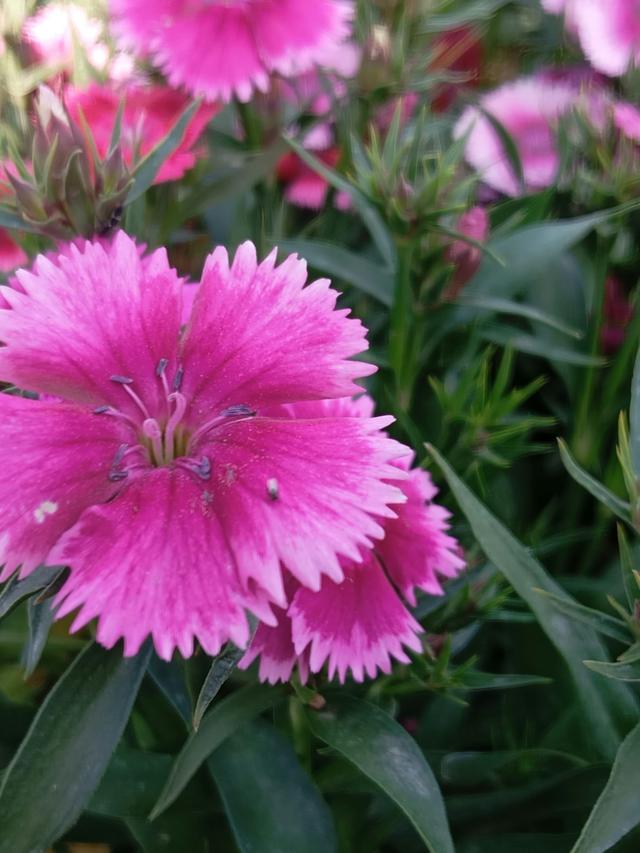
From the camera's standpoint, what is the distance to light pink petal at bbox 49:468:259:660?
469 millimetres

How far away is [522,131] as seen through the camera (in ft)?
3.89

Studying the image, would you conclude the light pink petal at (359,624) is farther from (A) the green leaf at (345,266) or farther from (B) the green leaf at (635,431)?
(A) the green leaf at (345,266)

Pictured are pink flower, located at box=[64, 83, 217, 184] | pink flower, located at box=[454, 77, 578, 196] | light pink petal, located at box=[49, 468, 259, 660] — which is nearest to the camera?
light pink petal, located at box=[49, 468, 259, 660]

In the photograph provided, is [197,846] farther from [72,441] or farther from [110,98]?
[110,98]

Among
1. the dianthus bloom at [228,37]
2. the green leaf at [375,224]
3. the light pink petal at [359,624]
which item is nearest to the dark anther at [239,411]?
the light pink petal at [359,624]

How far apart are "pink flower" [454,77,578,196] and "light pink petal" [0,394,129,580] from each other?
710 mm

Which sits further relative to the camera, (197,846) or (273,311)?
(197,846)

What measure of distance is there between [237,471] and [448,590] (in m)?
0.24

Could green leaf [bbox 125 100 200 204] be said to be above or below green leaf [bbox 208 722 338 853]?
above

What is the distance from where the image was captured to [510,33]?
5.27ft

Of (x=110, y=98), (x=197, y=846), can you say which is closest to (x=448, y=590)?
(x=197, y=846)

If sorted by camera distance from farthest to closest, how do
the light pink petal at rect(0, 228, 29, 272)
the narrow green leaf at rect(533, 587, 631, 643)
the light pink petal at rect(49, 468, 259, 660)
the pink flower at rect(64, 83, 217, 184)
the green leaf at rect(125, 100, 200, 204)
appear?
the light pink petal at rect(0, 228, 29, 272) → the pink flower at rect(64, 83, 217, 184) → the green leaf at rect(125, 100, 200, 204) → the narrow green leaf at rect(533, 587, 631, 643) → the light pink petal at rect(49, 468, 259, 660)

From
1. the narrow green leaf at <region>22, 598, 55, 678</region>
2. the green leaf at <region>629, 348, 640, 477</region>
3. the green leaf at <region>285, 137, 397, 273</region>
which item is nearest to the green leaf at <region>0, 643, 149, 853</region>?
Result: the narrow green leaf at <region>22, 598, 55, 678</region>

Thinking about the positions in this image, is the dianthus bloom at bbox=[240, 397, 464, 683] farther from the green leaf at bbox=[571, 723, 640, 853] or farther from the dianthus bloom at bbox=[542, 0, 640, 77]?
the dianthus bloom at bbox=[542, 0, 640, 77]
